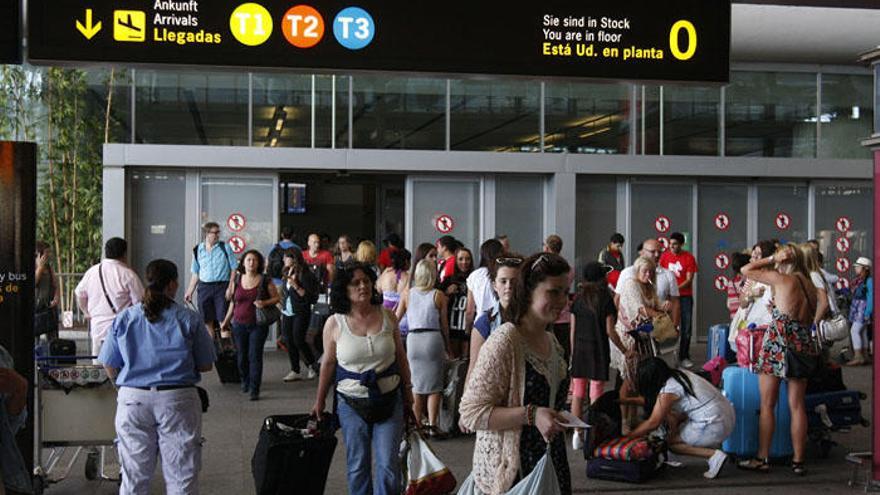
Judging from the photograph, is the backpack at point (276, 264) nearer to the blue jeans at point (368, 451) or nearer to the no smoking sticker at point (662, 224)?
the no smoking sticker at point (662, 224)

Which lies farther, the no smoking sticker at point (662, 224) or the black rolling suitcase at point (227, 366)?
the no smoking sticker at point (662, 224)

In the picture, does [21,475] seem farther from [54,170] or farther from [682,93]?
[682,93]

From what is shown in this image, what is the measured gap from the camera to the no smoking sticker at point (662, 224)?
18.3 m

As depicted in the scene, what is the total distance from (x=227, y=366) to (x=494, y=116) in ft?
23.7

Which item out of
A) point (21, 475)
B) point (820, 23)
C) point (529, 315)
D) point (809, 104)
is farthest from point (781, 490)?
point (809, 104)

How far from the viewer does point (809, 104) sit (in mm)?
18891

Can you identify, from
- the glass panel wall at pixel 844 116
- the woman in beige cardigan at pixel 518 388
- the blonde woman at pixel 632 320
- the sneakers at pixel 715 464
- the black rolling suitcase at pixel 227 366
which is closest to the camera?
the woman in beige cardigan at pixel 518 388

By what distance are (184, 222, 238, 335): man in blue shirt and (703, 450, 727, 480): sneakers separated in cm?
772

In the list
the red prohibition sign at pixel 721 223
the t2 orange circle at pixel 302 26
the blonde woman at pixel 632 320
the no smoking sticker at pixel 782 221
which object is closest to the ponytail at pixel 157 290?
the t2 orange circle at pixel 302 26

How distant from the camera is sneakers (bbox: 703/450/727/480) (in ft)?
26.9

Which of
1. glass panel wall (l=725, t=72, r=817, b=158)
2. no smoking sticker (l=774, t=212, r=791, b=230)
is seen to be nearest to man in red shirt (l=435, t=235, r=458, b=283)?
glass panel wall (l=725, t=72, r=817, b=158)

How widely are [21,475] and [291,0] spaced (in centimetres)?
393

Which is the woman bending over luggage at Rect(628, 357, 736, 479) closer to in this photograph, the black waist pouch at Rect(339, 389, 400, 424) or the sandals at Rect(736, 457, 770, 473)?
the sandals at Rect(736, 457, 770, 473)

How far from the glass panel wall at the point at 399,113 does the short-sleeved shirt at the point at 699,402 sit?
9.47 meters
